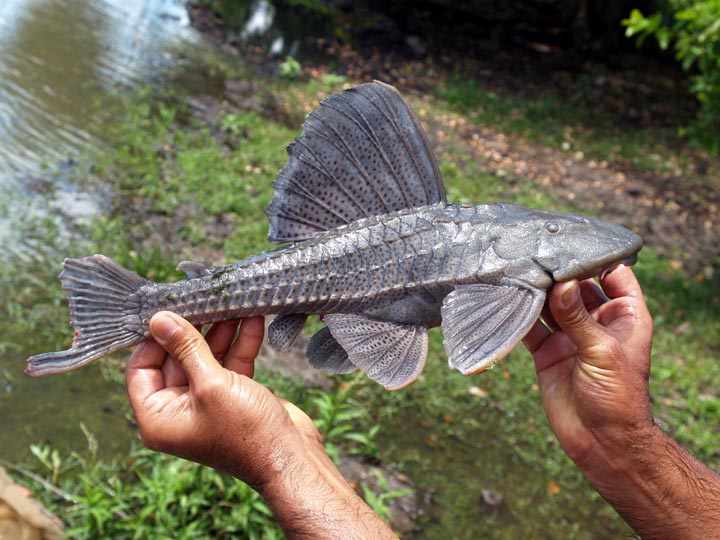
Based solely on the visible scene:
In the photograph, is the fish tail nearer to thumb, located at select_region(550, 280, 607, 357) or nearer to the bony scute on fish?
the bony scute on fish

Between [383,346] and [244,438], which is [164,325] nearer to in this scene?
[244,438]

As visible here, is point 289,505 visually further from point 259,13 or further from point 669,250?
point 259,13

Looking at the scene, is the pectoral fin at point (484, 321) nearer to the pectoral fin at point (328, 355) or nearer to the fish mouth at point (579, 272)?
the fish mouth at point (579, 272)

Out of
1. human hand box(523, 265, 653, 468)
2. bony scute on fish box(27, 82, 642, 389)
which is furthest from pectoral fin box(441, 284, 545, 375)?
human hand box(523, 265, 653, 468)

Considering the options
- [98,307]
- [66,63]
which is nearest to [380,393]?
[98,307]

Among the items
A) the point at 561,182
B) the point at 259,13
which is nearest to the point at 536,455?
the point at 561,182
